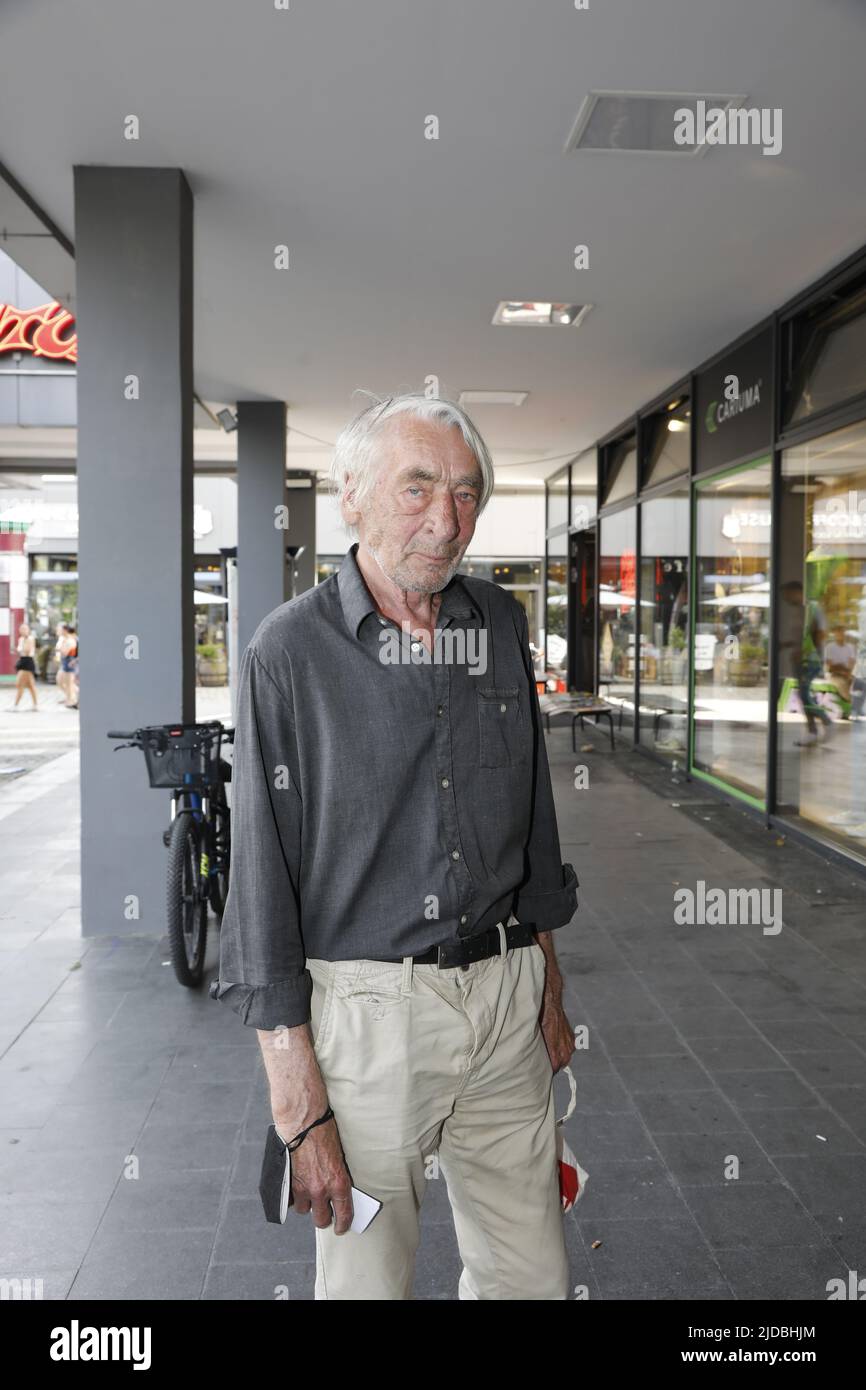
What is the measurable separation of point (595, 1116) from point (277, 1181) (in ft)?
6.96

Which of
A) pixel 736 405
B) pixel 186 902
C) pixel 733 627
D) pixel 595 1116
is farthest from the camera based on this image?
pixel 733 627

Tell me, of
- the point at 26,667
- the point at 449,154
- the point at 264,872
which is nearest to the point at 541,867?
the point at 264,872

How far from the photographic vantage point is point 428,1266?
2.64 m

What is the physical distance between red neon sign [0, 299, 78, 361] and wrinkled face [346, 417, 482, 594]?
14.1 meters

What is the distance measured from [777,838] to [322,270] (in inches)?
196

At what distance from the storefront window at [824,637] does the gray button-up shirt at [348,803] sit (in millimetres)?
5376

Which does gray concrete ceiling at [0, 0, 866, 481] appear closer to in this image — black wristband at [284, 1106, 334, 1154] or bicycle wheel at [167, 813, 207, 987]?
black wristband at [284, 1106, 334, 1154]

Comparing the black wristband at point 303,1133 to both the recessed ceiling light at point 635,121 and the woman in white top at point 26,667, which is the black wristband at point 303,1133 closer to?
the recessed ceiling light at point 635,121

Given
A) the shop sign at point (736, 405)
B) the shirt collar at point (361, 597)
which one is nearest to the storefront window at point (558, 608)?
the shop sign at point (736, 405)

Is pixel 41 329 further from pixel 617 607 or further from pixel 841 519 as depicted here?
pixel 841 519

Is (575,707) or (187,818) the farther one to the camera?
(575,707)

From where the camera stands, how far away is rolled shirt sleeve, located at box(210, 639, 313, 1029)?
5.28 ft

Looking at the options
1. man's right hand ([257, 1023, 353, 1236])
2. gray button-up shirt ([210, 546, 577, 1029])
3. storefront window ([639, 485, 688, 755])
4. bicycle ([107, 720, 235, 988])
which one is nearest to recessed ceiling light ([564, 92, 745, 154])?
bicycle ([107, 720, 235, 988])

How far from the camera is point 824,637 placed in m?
7.07
